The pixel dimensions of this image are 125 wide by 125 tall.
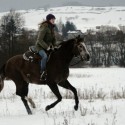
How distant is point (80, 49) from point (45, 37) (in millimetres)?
1235

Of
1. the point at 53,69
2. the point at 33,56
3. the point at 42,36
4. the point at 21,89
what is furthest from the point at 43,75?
the point at 21,89

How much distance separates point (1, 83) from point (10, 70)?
582 mm

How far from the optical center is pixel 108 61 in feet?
326

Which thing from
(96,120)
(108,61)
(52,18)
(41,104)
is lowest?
(108,61)

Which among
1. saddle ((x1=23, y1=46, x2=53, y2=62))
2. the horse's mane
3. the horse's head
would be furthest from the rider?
the horse's head

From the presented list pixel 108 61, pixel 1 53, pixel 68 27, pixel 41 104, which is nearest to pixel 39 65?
pixel 41 104

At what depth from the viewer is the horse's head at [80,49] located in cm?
1070

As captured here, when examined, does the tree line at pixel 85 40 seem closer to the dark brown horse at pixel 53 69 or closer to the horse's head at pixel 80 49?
the dark brown horse at pixel 53 69

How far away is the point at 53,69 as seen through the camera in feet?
36.6

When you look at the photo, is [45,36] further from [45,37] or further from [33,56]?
[33,56]

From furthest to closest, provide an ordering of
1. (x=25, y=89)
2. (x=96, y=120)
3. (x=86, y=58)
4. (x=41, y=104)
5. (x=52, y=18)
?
(x=41, y=104) < (x=25, y=89) < (x=52, y=18) < (x=86, y=58) < (x=96, y=120)

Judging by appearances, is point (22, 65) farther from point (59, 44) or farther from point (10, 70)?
point (59, 44)

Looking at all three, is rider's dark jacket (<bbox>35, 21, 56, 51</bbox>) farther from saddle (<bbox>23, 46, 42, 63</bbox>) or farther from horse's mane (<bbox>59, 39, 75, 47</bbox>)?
horse's mane (<bbox>59, 39, 75, 47</bbox>)

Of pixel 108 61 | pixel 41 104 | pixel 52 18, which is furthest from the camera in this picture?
pixel 108 61
